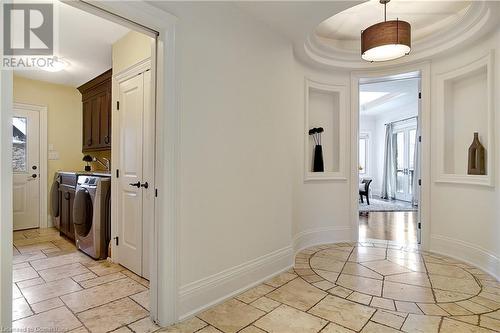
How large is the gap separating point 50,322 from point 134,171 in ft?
4.65

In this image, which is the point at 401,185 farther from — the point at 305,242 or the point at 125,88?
the point at 125,88

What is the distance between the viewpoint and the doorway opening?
5586mm

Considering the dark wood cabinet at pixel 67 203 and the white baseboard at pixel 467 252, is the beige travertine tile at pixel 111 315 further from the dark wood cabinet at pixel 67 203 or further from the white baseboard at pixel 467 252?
the white baseboard at pixel 467 252

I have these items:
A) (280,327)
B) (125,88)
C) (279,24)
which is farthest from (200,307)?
(279,24)

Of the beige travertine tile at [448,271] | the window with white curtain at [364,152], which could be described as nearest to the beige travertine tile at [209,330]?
the beige travertine tile at [448,271]

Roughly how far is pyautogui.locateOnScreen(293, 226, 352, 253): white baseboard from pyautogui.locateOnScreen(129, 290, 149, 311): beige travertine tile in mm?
1906

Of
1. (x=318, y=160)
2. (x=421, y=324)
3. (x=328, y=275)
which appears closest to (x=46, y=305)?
(x=328, y=275)

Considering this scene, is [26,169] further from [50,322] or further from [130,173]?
[50,322]

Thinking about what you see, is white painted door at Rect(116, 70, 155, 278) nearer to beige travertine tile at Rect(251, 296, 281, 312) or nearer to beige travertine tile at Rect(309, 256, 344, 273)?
Answer: beige travertine tile at Rect(251, 296, 281, 312)

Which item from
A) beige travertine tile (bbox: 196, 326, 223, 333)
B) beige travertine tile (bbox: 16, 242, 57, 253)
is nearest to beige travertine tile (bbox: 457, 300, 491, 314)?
beige travertine tile (bbox: 196, 326, 223, 333)

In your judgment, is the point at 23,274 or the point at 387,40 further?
the point at 23,274

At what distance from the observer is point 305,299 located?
2279mm

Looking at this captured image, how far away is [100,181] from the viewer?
325 cm

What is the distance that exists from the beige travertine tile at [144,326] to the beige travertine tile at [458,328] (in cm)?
192
